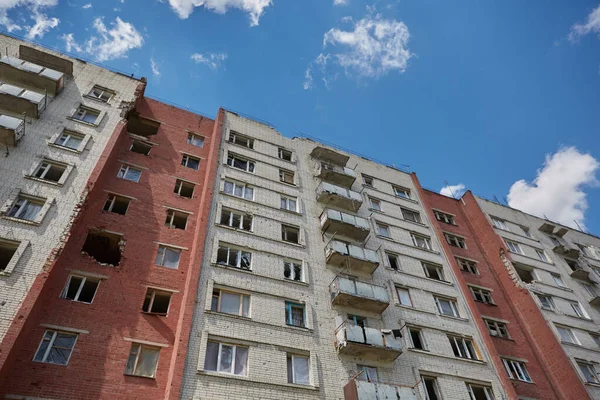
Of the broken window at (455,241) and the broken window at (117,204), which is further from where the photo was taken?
the broken window at (455,241)

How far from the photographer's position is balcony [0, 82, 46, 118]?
23891 millimetres

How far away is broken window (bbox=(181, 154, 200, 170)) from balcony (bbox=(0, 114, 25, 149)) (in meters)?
9.62

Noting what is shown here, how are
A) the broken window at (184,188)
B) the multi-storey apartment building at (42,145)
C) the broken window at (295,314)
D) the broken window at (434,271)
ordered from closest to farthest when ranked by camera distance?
the multi-storey apartment building at (42,145), the broken window at (295,314), the broken window at (184,188), the broken window at (434,271)

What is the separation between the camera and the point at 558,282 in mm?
34469

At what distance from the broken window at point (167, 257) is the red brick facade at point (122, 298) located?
30 centimetres

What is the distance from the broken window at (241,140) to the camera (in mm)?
31733

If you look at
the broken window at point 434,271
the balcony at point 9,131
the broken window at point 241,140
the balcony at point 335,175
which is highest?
the broken window at point 241,140

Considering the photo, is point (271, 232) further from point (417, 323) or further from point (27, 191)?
point (27, 191)

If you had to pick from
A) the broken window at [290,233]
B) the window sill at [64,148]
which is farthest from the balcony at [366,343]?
the window sill at [64,148]

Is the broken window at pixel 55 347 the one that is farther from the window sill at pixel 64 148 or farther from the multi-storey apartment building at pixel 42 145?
the window sill at pixel 64 148

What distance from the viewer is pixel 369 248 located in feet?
92.2

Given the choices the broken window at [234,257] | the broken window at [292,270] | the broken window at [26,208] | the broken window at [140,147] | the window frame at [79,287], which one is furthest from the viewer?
the broken window at [140,147]

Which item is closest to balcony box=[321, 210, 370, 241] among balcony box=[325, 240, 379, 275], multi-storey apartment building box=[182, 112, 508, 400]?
multi-storey apartment building box=[182, 112, 508, 400]

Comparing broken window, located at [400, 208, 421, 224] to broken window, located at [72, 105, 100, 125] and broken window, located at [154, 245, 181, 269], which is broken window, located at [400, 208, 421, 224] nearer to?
broken window, located at [154, 245, 181, 269]
